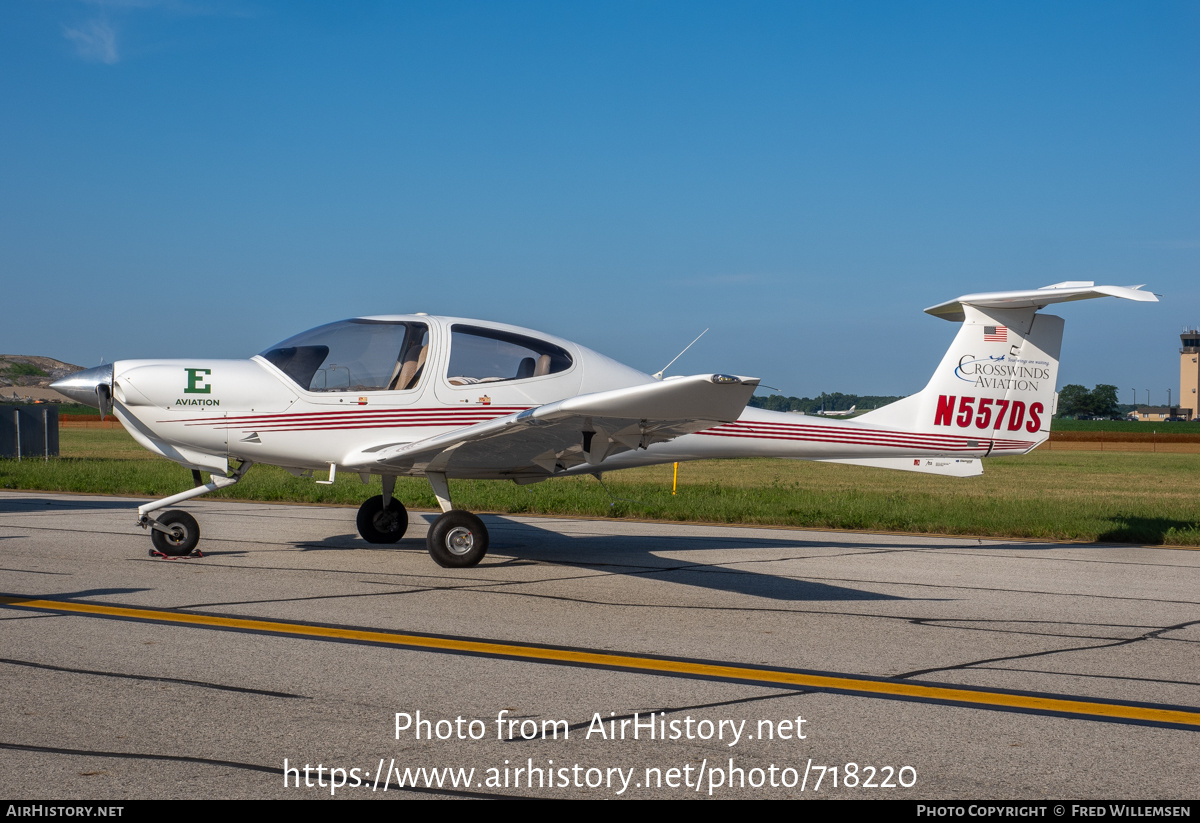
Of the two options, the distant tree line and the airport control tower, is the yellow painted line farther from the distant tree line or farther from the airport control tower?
the airport control tower

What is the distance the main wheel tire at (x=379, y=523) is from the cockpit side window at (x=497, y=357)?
77.8 inches

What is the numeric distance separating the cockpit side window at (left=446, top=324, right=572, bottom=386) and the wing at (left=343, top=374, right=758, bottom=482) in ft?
2.92

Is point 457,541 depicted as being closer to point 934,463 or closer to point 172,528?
point 172,528

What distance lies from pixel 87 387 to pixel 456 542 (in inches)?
146

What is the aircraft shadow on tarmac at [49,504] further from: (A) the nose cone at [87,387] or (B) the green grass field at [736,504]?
(A) the nose cone at [87,387]

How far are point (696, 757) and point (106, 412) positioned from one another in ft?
23.6

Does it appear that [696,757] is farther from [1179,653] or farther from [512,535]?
[512,535]

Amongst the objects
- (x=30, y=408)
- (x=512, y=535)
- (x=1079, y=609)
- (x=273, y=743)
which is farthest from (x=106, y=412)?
(x=30, y=408)

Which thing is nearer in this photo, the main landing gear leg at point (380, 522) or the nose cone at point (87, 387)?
the nose cone at point (87, 387)

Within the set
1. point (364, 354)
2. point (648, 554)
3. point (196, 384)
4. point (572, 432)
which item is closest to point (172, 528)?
point (196, 384)

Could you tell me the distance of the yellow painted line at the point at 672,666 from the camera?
15.3 ft

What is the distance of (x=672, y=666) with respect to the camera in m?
5.41

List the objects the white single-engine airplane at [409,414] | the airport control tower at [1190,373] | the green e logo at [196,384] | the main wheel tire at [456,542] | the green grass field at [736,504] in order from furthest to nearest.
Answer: the airport control tower at [1190,373] < the green grass field at [736,504] < the green e logo at [196,384] < the white single-engine airplane at [409,414] < the main wheel tire at [456,542]

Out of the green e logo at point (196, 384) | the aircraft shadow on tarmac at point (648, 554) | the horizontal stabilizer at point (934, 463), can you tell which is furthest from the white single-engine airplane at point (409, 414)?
the aircraft shadow on tarmac at point (648, 554)
